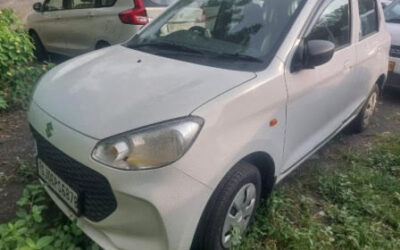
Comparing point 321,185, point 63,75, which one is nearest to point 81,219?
point 63,75

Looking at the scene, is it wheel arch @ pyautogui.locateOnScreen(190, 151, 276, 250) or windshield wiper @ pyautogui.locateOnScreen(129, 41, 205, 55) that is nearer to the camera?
wheel arch @ pyautogui.locateOnScreen(190, 151, 276, 250)

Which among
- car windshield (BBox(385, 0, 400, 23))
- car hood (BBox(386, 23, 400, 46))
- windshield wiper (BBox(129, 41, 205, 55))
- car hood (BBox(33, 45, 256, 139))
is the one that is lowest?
car hood (BBox(386, 23, 400, 46))

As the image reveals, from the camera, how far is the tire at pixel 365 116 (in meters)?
4.25

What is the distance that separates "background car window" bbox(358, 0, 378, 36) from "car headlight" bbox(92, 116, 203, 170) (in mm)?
2550

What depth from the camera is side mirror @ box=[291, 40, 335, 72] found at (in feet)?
8.27

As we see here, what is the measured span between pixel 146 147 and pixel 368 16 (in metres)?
3.04

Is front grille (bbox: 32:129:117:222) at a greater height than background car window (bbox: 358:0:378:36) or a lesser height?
lesser

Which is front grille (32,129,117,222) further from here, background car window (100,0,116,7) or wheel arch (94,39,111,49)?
background car window (100,0,116,7)

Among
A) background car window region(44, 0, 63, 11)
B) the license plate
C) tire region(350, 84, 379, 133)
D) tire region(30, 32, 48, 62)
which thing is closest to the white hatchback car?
tire region(350, 84, 379, 133)

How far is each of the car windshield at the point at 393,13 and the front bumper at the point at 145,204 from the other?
16.6ft

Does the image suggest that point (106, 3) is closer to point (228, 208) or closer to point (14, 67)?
point (14, 67)

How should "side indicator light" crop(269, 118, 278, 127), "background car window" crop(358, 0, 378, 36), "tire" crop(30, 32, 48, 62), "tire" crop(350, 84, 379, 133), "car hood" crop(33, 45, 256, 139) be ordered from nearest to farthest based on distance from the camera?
"car hood" crop(33, 45, 256, 139)
"side indicator light" crop(269, 118, 278, 127)
"background car window" crop(358, 0, 378, 36)
"tire" crop(350, 84, 379, 133)
"tire" crop(30, 32, 48, 62)

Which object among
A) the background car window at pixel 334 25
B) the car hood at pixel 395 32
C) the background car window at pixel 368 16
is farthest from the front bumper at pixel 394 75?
the background car window at pixel 334 25

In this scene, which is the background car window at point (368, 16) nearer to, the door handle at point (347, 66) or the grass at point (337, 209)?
the door handle at point (347, 66)
